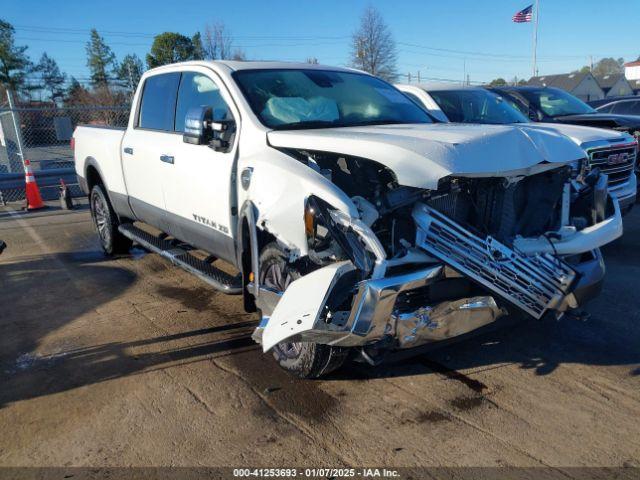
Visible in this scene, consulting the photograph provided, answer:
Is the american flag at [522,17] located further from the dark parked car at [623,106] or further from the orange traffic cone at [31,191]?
the orange traffic cone at [31,191]

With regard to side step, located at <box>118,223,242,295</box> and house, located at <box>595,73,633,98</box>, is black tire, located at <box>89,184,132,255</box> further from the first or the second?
house, located at <box>595,73,633,98</box>

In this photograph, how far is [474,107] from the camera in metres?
7.95

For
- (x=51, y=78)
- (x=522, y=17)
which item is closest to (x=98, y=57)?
(x=51, y=78)

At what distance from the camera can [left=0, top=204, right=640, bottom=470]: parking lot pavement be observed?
113 inches

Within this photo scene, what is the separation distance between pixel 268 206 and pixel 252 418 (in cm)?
130

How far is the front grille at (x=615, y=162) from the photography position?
6.54m

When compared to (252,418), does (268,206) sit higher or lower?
higher

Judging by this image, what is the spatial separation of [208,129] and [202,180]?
47cm

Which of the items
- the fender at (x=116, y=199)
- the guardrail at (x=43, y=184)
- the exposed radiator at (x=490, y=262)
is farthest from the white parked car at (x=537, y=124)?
the guardrail at (x=43, y=184)

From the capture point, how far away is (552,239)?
3451 mm

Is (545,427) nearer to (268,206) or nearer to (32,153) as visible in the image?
(268,206)

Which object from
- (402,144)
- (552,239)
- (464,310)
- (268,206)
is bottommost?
(464,310)

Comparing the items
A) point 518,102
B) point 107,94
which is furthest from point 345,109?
point 107,94

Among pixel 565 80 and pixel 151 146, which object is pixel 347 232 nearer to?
pixel 151 146
